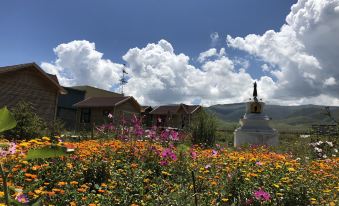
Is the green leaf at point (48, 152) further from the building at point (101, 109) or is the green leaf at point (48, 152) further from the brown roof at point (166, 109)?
the brown roof at point (166, 109)

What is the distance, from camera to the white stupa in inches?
899

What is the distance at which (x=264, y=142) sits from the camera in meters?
22.7

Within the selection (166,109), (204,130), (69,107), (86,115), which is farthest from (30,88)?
(166,109)

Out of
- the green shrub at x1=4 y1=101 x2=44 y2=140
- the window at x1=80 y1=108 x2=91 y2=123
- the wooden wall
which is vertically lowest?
the green shrub at x1=4 y1=101 x2=44 y2=140

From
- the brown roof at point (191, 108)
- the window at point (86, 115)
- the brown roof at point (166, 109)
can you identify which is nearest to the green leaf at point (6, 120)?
the window at point (86, 115)

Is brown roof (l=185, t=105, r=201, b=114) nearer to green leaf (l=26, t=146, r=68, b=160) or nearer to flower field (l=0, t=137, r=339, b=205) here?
flower field (l=0, t=137, r=339, b=205)

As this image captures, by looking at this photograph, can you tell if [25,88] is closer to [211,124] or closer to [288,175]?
[211,124]

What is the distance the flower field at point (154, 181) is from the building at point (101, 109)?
33.1m

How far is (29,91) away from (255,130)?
16.1 meters

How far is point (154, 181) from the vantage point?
6.93 metres

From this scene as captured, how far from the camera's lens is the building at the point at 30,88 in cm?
2400

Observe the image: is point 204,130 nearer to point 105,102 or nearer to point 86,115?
point 105,102

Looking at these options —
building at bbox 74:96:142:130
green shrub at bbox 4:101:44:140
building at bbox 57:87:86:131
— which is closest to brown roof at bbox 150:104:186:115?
building at bbox 74:96:142:130

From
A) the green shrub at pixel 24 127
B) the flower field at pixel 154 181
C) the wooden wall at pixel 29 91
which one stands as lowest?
the flower field at pixel 154 181
